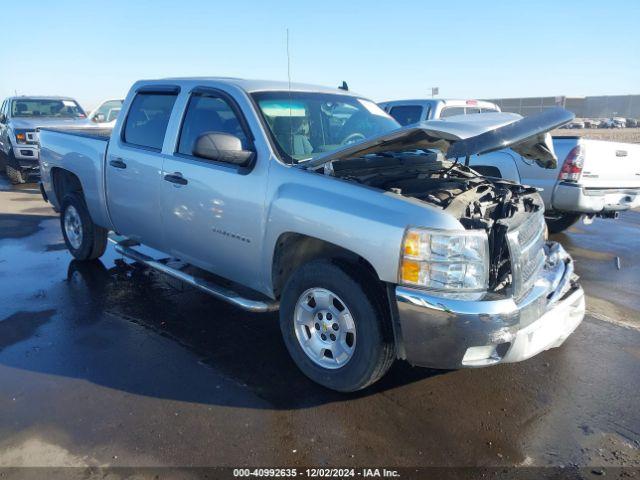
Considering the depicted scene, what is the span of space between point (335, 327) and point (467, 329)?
90 cm

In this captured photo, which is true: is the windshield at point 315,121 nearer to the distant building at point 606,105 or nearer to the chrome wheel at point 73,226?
the chrome wheel at point 73,226

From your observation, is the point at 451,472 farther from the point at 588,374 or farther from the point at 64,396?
the point at 64,396

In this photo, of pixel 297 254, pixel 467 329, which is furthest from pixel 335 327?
pixel 467 329

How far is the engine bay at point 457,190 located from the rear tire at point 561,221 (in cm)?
402

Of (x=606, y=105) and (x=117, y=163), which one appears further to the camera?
(x=606, y=105)

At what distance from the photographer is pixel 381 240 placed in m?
2.90

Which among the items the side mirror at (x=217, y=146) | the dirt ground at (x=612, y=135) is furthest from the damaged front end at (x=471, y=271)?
the dirt ground at (x=612, y=135)

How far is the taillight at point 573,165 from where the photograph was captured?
6.36 m

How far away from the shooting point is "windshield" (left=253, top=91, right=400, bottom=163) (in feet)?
12.6

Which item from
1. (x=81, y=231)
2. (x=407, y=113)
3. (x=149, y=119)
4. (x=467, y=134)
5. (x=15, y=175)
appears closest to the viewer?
(x=467, y=134)

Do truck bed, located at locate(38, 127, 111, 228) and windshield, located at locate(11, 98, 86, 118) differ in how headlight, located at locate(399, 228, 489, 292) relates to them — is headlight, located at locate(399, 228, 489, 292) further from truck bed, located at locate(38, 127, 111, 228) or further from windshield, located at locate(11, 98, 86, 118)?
windshield, located at locate(11, 98, 86, 118)

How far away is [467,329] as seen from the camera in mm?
2787

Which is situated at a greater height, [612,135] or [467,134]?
[467,134]

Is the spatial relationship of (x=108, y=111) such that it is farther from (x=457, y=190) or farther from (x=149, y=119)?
(x=457, y=190)
